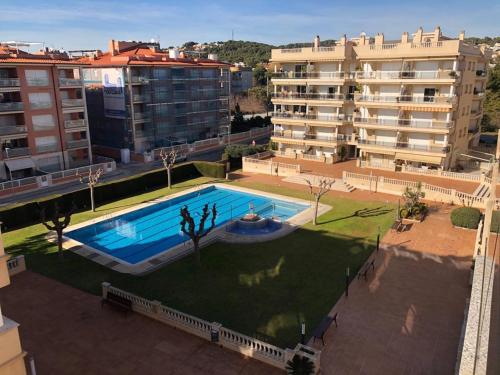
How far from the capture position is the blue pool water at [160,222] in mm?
30075

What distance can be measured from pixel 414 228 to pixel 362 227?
395 centimetres

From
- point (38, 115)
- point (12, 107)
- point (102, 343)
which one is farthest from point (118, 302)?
point (38, 115)

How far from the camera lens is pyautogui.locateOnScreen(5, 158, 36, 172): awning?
4541 centimetres

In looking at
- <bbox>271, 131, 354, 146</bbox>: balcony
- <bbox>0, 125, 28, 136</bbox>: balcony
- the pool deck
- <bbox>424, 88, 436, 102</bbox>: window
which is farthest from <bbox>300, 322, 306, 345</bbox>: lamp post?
<bbox>0, 125, 28, 136</bbox>: balcony

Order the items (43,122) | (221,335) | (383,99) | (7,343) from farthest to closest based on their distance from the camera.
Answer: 1. (43,122)
2. (383,99)
3. (221,335)
4. (7,343)

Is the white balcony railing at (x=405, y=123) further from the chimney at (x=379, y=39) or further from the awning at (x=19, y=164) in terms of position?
the awning at (x=19, y=164)

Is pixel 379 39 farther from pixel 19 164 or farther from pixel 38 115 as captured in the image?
pixel 19 164

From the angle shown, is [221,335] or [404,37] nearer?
[221,335]

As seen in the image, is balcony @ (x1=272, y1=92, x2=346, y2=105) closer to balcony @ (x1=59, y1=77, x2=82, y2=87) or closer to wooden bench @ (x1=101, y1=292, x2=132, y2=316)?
balcony @ (x1=59, y1=77, x2=82, y2=87)

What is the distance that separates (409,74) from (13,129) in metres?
44.2

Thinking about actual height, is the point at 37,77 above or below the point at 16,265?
above

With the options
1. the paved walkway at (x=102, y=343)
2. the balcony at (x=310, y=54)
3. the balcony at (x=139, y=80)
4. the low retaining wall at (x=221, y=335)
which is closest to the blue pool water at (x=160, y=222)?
Result: the paved walkway at (x=102, y=343)

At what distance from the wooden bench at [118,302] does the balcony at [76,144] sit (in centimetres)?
3551

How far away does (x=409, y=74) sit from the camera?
43.8m
